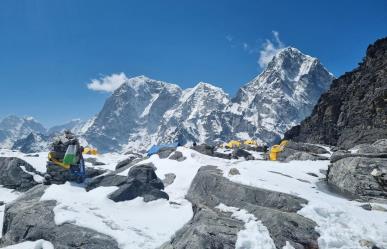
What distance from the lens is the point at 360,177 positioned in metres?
23.0

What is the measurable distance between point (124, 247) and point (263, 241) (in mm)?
6095

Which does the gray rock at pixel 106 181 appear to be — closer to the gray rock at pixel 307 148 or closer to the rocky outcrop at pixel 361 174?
the rocky outcrop at pixel 361 174

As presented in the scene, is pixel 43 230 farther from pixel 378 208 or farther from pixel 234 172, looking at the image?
pixel 378 208

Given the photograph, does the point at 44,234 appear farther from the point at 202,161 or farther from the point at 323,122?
the point at 323,122

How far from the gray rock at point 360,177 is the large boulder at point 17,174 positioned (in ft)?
92.4

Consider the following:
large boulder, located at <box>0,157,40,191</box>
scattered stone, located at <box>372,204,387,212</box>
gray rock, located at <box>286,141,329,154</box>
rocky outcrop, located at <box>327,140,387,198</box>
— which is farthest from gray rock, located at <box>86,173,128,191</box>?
gray rock, located at <box>286,141,329,154</box>

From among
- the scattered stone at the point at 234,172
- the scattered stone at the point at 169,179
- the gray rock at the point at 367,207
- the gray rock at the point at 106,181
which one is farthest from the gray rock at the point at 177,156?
the gray rock at the point at 367,207

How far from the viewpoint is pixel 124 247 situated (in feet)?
54.0

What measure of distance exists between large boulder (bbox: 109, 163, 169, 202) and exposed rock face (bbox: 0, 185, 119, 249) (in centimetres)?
396

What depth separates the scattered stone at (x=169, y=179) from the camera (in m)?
28.4

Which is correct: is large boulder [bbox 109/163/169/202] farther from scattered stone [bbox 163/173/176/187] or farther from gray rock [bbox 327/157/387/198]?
gray rock [bbox 327/157/387/198]

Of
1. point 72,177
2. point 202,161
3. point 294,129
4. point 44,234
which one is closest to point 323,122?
point 294,129

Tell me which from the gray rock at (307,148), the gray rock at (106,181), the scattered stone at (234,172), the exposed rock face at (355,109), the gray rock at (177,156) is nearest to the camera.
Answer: the scattered stone at (234,172)

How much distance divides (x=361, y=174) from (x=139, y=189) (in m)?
13.7
